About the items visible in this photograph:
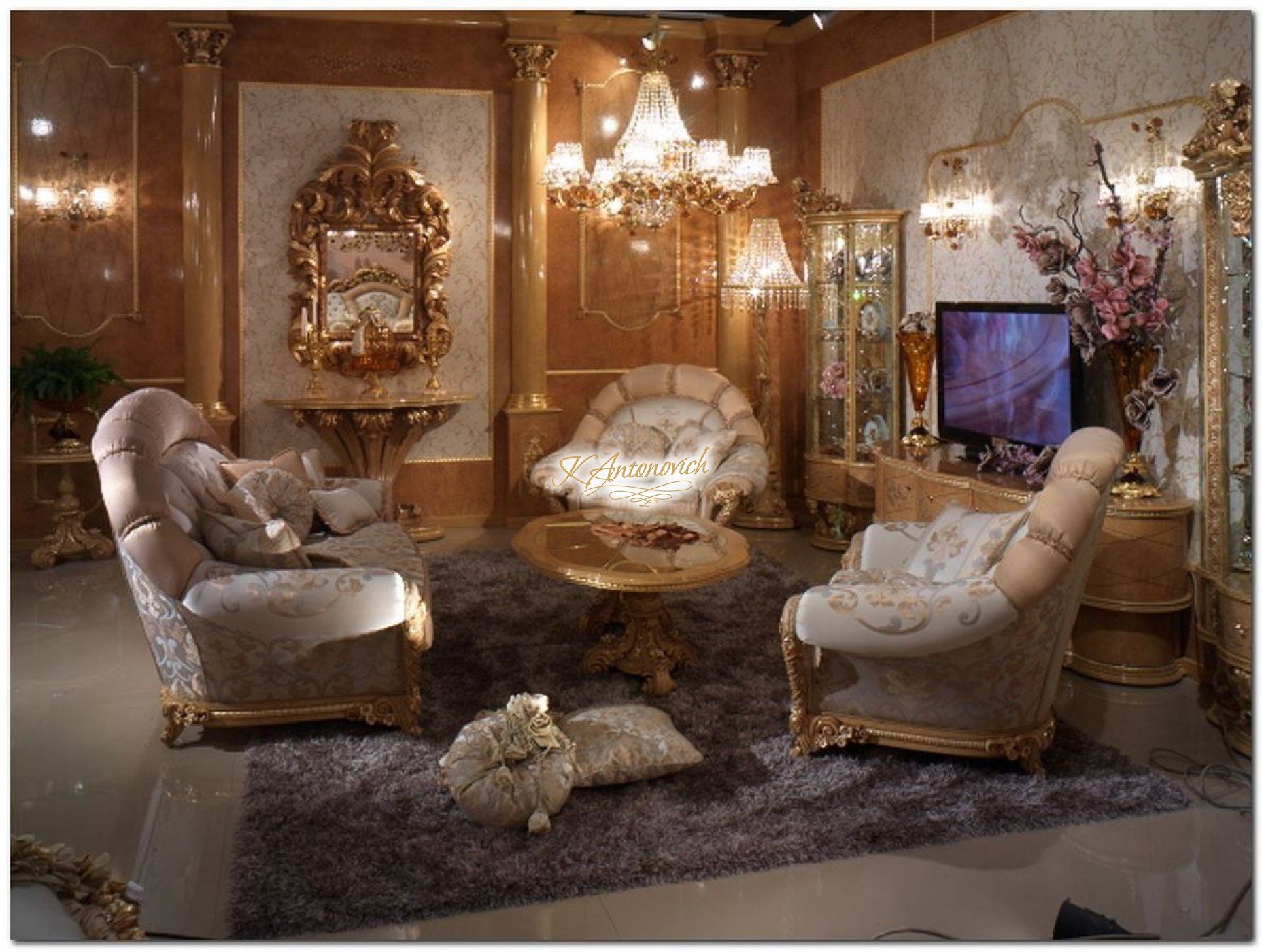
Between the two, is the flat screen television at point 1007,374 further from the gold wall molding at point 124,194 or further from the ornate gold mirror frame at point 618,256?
the gold wall molding at point 124,194

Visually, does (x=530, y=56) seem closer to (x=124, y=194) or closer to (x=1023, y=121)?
(x=124, y=194)

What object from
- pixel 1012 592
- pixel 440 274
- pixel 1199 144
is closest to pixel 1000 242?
pixel 1199 144

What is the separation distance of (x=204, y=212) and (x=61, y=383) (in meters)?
1.23

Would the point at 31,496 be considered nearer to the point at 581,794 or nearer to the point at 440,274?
the point at 440,274

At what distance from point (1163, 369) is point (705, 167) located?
6.74 feet

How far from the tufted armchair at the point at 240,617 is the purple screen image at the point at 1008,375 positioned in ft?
8.70

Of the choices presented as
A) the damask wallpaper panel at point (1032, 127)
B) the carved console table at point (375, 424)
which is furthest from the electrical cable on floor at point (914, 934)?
the carved console table at point (375, 424)

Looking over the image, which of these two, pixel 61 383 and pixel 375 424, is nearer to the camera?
pixel 61 383

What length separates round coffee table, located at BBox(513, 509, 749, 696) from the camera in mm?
3863

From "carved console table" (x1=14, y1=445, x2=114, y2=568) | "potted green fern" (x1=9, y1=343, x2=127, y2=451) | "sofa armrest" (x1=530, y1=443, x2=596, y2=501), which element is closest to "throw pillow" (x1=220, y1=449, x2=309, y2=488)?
"sofa armrest" (x1=530, y1=443, x2=596, y2=501)

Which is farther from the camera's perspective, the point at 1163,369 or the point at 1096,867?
the point at 1163,369

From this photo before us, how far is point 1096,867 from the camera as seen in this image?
9.16ft

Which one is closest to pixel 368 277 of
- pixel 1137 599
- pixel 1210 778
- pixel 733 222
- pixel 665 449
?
pixel 665 449

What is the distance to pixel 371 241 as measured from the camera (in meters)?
6.72
